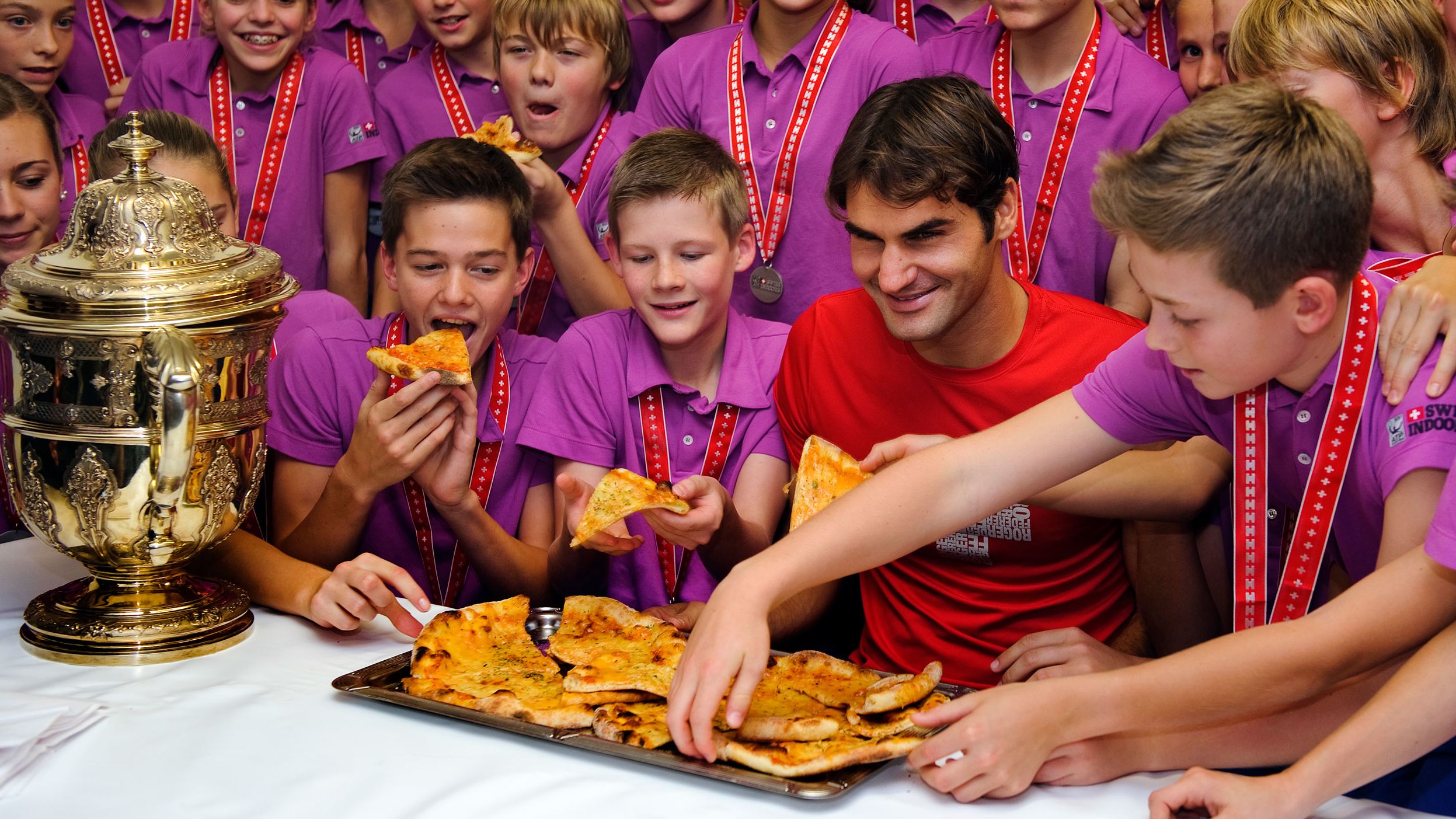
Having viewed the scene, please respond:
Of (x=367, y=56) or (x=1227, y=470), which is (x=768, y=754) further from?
(x=367, y=56)

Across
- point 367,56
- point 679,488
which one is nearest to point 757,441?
point 679,488

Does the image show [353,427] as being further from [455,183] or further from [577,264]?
[577,264]

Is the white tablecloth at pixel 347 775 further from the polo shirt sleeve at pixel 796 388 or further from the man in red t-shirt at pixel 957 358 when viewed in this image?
the polo shirt sleeve at pixel 796 388

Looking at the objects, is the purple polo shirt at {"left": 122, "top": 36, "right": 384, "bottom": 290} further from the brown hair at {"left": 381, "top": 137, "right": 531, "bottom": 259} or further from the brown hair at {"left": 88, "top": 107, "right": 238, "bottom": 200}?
the brown hair at {"left": 381, "top": 137, "right": 531, "bottom": 259}

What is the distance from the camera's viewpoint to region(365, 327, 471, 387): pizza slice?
263 centimetres

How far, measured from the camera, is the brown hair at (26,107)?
10.7ft

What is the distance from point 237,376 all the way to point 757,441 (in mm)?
1231

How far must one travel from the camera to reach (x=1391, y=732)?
1638 mm

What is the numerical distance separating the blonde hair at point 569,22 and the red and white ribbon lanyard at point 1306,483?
2554 millimetres

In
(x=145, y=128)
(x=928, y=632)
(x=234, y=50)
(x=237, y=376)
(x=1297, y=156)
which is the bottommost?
(x=928, y=632)

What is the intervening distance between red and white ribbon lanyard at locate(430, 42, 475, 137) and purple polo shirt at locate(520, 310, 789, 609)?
4.81 ft

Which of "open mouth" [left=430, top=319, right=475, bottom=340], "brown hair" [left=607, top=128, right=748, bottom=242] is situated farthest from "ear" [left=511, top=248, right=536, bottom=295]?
"brown hair" [left=607, top=128, right=748, bottom=242]

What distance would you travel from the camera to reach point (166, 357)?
6.48 feet

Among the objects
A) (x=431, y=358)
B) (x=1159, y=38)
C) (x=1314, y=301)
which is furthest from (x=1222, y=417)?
(x=1159, y=38)
